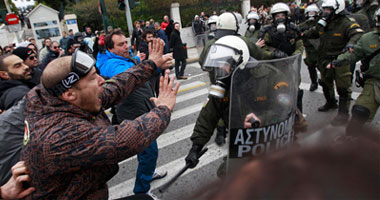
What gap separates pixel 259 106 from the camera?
1.91 meters

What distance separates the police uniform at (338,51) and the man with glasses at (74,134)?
12.3 ft

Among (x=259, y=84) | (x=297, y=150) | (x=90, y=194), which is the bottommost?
(x=90, y=194)

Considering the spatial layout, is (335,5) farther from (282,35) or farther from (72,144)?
(72,144)

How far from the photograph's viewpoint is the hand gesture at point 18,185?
4.80 feet

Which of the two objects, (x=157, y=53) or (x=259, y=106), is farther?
(x=157, y=53)

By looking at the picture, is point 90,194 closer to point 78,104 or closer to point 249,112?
point 78,104

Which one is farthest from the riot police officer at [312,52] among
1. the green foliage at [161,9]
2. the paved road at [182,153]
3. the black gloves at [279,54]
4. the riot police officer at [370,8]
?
the green foliage at [161,9]

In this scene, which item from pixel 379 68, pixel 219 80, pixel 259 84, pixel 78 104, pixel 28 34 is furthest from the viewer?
pixel 28 34

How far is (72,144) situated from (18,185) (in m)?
0.46

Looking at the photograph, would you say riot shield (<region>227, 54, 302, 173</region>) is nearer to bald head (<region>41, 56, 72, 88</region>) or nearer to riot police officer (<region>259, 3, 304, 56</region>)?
bald head (<region>41, 56, 72, 88</region>)

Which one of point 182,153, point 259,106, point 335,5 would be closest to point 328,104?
point 335,5

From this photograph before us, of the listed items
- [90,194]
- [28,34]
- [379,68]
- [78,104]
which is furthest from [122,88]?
[28,34]

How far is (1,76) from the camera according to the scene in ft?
10.2

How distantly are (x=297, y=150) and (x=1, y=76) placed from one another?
3428 mm
